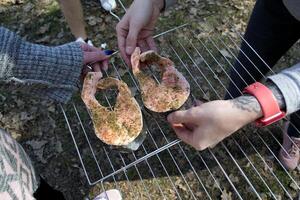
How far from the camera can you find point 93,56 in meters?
1.68

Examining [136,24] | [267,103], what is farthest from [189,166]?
[267,103]

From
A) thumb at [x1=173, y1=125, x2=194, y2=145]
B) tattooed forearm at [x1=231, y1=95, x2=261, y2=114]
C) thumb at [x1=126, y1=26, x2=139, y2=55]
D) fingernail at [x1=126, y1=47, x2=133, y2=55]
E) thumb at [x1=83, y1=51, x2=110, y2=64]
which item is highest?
tattooed forearm at [x1=231, y1=95, x2=261, y2=114]

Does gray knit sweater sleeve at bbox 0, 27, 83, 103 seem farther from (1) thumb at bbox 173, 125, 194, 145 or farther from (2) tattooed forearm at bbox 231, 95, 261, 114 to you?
(2) tattooed forearm at bbox 231, 95, 261, 114

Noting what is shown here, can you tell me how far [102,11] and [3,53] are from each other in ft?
6.48

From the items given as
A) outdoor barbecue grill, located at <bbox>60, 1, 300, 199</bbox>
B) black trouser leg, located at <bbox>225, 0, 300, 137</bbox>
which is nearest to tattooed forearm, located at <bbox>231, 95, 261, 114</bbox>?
black trouser leg, located at <bbox>225, 0, 300, 137</bbox>

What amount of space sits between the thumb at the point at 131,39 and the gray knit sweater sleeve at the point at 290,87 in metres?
0.70

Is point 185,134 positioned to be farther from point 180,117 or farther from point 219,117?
point 219,117

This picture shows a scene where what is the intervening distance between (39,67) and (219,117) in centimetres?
77

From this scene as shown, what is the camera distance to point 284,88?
121 cm

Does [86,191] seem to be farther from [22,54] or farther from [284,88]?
[284,88]

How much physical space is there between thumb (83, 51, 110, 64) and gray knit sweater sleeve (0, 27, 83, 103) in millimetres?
60

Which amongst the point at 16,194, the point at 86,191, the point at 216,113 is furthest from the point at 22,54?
the point at 86,191

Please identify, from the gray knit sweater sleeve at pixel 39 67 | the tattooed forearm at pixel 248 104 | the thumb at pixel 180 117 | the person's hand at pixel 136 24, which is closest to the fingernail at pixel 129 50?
the person's hand at pixel 136 24

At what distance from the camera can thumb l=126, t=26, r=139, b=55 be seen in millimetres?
1649
